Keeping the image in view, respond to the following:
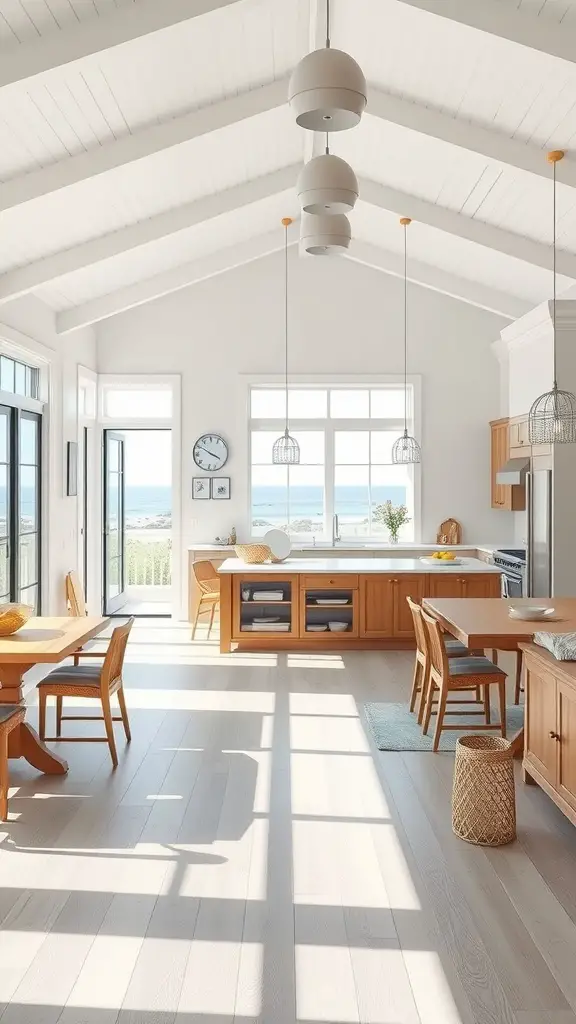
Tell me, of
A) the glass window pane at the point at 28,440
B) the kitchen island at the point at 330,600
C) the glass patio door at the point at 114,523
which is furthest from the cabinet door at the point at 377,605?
the glass patio door at the point at 114,523

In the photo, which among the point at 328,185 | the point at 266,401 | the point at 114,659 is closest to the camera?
the point at 328,185

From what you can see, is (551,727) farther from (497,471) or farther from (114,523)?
(114,523)

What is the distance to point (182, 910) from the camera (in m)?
2.92

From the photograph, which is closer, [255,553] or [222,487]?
[255,553]

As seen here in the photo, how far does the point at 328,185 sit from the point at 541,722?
262 cm

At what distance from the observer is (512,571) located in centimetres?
793

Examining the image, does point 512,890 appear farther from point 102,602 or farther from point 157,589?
point 157,589

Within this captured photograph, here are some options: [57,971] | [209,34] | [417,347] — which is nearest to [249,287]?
[417,347]

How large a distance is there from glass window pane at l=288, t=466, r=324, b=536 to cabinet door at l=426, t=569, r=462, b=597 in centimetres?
231

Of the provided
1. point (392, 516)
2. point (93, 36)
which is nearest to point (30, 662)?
point (93, 36)

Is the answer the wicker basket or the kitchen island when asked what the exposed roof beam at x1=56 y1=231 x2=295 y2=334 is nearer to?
the wicker basket

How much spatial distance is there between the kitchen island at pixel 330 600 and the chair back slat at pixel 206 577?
77 cm

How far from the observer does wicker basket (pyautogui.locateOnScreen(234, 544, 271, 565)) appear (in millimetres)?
7930

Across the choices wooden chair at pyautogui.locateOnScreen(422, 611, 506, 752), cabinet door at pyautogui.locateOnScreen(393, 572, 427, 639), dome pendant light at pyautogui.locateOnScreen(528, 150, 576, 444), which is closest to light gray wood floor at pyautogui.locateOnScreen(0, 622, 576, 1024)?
wooden chair at pyautogui.locateOnScreen(422, 611, 506, 752)
